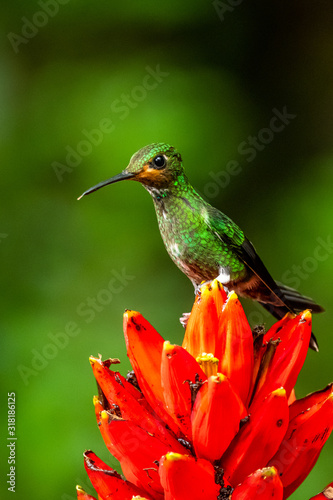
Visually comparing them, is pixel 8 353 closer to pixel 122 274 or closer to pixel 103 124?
pixel 122 274

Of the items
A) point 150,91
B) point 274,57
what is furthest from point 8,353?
point 274,57

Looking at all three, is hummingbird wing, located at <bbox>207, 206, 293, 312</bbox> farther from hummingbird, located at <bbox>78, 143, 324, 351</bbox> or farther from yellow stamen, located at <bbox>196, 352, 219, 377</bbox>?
yellow stamen, located at <bbox>196, 352, 219, 377</bbox>

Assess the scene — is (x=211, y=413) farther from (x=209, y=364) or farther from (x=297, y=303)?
(x=297, y=303)

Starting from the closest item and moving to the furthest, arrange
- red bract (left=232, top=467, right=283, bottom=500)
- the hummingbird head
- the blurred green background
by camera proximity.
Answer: red bract (left=232, top=467, right=283, bottom=500)
the hummingbird head
the blurred green background

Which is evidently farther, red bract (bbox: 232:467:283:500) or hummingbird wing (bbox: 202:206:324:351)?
hummingbird wing (bbox: 202:206:324:351)

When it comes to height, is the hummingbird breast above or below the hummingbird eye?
below

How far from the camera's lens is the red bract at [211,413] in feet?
1.42

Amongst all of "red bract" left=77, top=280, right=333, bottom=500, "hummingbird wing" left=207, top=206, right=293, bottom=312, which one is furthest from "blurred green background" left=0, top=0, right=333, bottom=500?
"red bract" left=77, top=280, right=333, bottom=500

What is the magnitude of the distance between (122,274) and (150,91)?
414 millimetres

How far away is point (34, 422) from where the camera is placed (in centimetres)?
141

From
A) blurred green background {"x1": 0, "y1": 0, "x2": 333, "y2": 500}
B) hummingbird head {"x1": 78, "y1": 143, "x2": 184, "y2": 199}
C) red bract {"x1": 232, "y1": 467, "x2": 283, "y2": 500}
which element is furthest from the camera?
blurred green background {"x1": 0, "y1": 0, "x2": 333, "y2": 500}

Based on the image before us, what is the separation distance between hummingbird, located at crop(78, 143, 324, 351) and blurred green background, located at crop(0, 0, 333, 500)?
67cm

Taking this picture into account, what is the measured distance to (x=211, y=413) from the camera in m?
0.43

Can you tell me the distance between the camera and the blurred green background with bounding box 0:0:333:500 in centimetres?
133
